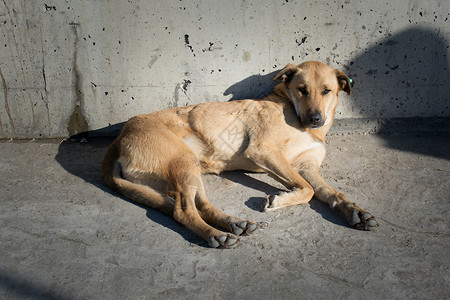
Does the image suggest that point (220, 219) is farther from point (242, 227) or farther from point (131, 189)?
point (131, 189)

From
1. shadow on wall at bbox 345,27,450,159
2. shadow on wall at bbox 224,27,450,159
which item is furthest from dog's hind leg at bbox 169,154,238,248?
shadow on wall at bbox 345,27,450,159

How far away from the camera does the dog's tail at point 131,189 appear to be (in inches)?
112

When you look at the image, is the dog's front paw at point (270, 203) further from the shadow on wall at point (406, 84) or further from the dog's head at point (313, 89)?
the shadow on wall at point (406, 84)

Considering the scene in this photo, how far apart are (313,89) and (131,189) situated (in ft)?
5.83

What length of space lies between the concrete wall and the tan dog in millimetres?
506

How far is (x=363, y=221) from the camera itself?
8.93ft

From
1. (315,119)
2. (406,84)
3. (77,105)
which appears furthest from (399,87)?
(77,105)

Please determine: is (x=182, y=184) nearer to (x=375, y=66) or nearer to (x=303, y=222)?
(x=303, y=222)

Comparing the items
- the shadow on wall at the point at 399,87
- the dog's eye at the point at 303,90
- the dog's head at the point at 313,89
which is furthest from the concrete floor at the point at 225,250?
the shadow on wall at the point at 399,87

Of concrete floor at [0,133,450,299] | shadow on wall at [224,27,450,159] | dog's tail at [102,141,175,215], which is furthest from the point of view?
shadow on wall at [224,27,450,159]

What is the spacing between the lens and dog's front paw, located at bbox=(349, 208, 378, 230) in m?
2.71

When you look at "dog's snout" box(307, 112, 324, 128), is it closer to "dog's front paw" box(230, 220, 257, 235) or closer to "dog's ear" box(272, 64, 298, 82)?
"dog's ear" box(272, 64, 298, 82)

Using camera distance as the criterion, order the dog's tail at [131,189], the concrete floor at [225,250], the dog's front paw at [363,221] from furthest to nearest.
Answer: the dog's tail at [131,189], the dog's front paw at [363,221], the concrete floor at [225,250]

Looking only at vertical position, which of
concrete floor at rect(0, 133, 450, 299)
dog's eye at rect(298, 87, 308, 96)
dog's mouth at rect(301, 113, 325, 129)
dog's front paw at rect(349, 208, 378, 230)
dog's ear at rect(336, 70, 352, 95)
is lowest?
concrete floor at rect(0, 133, 450, 299)
